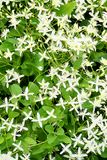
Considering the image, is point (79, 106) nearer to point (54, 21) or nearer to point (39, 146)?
point (39, 146)

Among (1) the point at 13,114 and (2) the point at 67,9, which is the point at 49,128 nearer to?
(1) the point at 13,114

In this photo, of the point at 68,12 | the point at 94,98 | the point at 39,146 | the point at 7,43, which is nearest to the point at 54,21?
the point at 68,12

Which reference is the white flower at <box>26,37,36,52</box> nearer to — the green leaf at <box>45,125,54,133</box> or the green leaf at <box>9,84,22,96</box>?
the green leaf at <box>9,84,22,96</box>

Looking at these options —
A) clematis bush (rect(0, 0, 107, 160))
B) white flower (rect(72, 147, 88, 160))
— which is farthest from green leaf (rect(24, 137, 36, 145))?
white flower (rect(72, 147, 88, 160))

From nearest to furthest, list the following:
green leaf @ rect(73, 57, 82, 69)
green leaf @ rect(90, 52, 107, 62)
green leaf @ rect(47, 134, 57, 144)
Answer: green leaf @ rect(47, 134, 57, 144) < green leaf @ rect(73, 57, 82, 69) < green leaf @ rect(90, 52, 107, 62)

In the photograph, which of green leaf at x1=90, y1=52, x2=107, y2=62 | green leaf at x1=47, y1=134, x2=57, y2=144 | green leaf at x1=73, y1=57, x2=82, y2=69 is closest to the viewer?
green leaf at x1=47, y1=134, x2=57, y2=144

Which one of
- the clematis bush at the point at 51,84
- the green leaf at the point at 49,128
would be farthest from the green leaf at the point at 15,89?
the green leaf at the point at 49,128

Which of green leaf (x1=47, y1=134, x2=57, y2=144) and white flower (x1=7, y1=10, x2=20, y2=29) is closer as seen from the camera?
green leaf (x1=47, y1=134, x2=57, y2=144)
